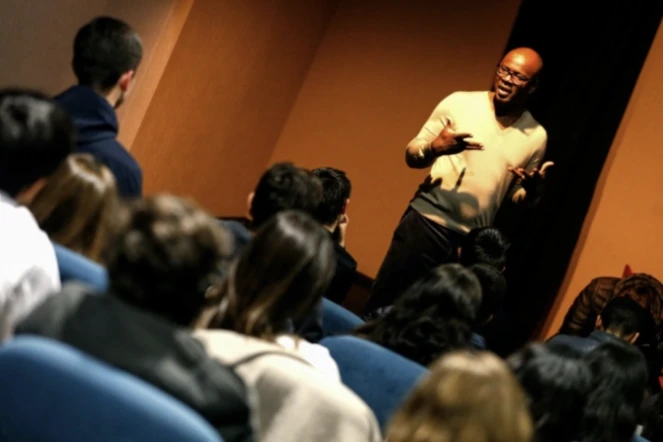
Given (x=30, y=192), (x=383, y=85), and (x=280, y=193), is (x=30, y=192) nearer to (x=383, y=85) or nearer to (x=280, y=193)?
(x=280, y=193)

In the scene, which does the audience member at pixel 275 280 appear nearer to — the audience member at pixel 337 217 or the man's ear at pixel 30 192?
the man's ear at pixel 30 192

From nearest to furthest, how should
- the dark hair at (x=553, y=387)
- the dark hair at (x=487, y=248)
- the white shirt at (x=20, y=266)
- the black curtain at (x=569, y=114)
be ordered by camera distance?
the white shirt at (x=20, y=266)
the dark hair at (x=553, y=387)
the dark hair at (x=487, y=248)
the black curtain at (x=569, y=114)

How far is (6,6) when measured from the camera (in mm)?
4039

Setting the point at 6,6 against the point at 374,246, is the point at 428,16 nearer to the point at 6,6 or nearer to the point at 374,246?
the point at 374,246

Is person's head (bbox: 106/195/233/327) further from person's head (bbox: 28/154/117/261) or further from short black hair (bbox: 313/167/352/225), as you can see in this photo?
short black hair (bbox: 313/167/352/225)

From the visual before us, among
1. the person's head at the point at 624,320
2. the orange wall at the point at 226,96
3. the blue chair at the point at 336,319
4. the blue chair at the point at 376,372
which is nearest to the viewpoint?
the blue chair at the point at 376,372

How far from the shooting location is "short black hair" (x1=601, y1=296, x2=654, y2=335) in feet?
11.3

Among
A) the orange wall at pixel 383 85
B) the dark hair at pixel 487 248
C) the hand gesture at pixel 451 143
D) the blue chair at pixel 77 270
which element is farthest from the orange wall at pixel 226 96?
the blue chair at pixel 77 270

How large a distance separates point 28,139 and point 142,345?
0.80 meters

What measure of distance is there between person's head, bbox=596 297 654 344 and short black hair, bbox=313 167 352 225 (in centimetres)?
108

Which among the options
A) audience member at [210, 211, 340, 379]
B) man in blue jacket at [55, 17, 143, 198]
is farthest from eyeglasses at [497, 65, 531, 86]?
audience member at [210, 211, 340, 379]

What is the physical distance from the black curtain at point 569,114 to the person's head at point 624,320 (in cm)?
112

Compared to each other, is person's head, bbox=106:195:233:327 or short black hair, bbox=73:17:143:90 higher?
short black hair, bbox=73:17:143:90

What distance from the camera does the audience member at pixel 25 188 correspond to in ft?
5.82
